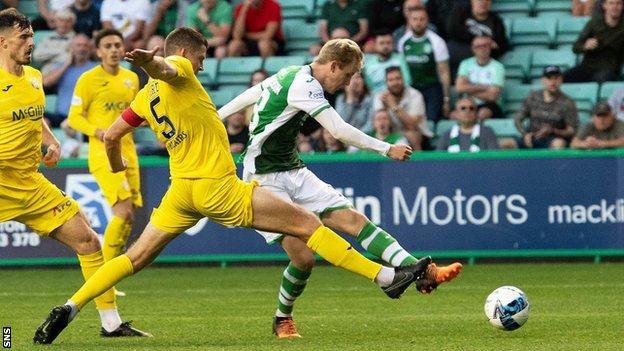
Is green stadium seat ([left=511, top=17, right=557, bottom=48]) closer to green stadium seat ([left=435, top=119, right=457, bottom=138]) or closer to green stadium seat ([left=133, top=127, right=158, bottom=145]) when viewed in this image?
green stadium seat ([left=435, top=119, right=457, bottom=138])

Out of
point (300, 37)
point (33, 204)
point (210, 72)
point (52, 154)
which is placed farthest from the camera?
point (300, 37)

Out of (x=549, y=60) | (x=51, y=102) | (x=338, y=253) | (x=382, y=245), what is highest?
(x=338, y=253)

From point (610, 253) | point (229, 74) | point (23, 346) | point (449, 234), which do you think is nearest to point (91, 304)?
point (23, 346)

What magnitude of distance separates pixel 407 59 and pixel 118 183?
19.1ft

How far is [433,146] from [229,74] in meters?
3.69

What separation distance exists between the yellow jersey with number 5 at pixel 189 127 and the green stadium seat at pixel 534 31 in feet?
35.6

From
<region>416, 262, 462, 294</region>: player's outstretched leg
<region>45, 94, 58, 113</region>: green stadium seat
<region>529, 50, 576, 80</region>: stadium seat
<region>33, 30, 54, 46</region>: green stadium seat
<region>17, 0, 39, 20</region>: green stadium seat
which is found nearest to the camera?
<region>416, 262, 462, 294</region>: player's outstretched leg

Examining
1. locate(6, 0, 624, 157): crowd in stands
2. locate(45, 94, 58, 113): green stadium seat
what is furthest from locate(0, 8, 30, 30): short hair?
locate(45, 94, 58, 113): green stadium seat

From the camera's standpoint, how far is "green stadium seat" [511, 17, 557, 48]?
19.2 m

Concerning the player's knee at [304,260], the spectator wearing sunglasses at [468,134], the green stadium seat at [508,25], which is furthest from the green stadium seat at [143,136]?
the player's knee at [304,260]

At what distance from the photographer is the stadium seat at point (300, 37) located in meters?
20.1

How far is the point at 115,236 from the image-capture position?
13648 mm

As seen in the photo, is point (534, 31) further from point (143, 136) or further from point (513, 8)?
point (143, 136)

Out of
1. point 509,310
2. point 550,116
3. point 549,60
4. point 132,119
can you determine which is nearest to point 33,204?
point 132,119
